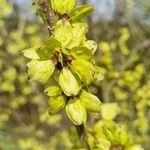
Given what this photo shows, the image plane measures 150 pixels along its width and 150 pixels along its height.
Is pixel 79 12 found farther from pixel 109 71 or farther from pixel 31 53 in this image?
pixel 109 71

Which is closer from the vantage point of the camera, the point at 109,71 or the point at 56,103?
the point at 56,103

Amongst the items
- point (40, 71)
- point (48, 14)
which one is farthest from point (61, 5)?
point (40, 71)

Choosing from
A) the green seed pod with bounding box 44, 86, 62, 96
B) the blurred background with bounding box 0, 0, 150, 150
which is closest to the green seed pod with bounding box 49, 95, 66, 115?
the green seed pod with bounding box 44, 86, 62, 96

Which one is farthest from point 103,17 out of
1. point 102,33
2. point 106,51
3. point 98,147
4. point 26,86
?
point 98,147

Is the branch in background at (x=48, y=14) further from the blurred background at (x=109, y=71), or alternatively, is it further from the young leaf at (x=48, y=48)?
the blurred background at (x=109, y=71)

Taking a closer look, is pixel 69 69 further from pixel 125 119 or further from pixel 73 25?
pixel 125 119

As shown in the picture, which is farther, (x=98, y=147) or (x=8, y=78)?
(x=8, y=78)
